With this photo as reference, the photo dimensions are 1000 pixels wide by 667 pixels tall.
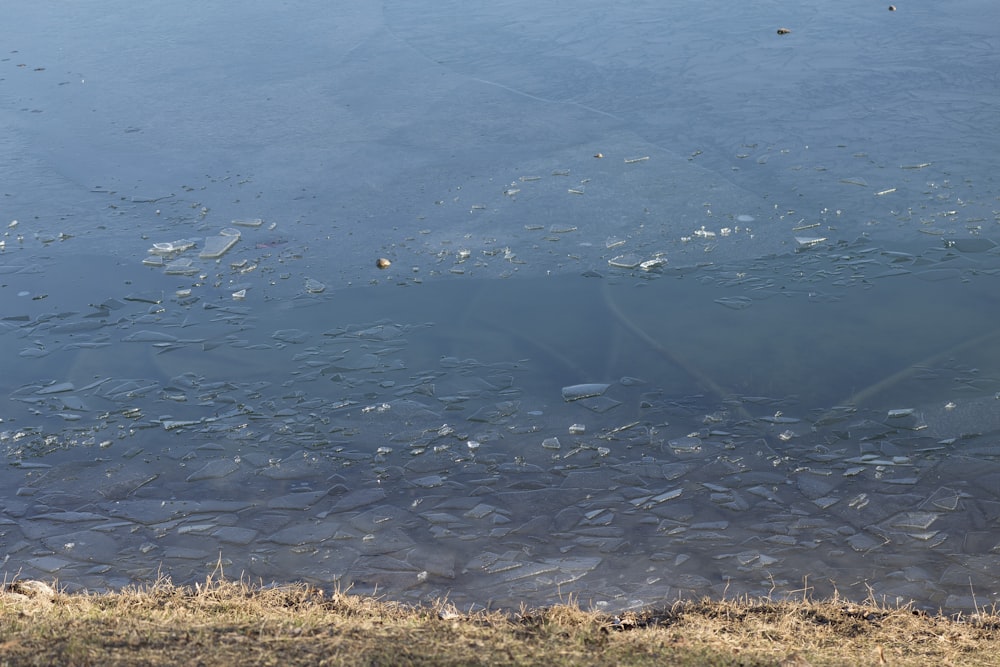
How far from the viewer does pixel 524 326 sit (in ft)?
22.0

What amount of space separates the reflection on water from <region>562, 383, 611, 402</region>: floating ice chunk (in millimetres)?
26

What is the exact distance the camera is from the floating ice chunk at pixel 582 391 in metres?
5.92

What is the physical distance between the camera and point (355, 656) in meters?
3.49

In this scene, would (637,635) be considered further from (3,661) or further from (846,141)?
(846,141)

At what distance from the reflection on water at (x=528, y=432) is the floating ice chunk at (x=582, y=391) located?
0.09ft

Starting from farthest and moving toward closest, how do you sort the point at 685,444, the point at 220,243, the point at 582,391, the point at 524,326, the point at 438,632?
the point at 220,243
the point at 524,326
the point at 582,391
the point at 685,444
the point at 438,632

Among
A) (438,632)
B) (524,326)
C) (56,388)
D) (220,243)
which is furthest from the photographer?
(220,243)

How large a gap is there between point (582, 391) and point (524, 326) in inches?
35.2

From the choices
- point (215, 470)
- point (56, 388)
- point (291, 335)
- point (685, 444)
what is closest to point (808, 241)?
point (685, 444)

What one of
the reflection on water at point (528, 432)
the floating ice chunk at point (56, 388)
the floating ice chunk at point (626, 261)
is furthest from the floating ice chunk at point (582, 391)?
the floating ice chunk at point (56, 388)

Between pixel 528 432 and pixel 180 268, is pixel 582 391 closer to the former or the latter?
pixel 528 432

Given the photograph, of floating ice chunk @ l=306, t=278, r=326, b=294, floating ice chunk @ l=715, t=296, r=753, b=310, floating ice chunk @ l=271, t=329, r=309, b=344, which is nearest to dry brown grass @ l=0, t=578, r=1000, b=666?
floating ice chunk @ l=271, t=329, r=309, b=344

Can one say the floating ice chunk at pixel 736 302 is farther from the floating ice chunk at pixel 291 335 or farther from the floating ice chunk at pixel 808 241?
the floating ice chunk at pixel 291 335

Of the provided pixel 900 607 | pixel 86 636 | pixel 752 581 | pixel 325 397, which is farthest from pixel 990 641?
pixel 325 397
